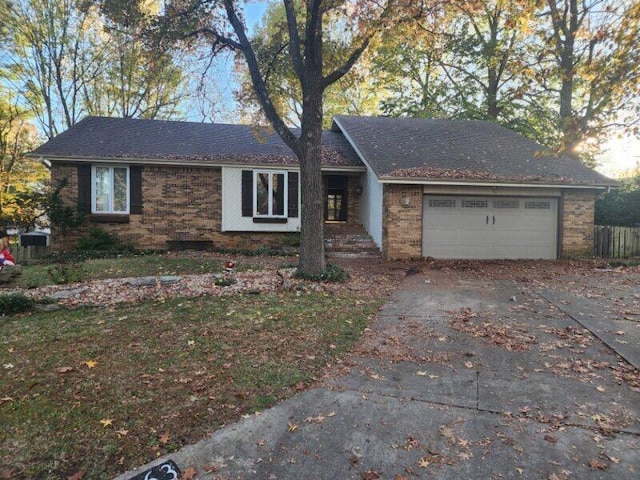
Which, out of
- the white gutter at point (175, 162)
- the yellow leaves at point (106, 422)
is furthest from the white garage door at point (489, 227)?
the yellow leaves at point (106, 422)

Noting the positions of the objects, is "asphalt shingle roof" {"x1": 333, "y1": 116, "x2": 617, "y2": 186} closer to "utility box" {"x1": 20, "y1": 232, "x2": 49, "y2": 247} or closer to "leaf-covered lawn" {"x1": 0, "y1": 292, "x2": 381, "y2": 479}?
"leaf-covered lawn" {"x1": 0, "y1": 292, "x2": 381, "y2": 479}

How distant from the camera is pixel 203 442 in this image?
2.97 m

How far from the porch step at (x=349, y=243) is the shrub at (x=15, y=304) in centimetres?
775

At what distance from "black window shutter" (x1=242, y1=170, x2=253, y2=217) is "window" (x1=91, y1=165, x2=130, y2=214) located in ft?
12.6

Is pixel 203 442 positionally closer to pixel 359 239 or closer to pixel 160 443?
pixel 160 443

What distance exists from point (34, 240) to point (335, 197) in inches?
435

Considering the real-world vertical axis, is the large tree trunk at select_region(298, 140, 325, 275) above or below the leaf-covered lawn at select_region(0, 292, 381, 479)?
above

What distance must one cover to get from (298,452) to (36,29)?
25783mm

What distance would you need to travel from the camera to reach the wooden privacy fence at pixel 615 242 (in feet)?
41.8

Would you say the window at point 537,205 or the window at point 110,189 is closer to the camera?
the window at point 537,205

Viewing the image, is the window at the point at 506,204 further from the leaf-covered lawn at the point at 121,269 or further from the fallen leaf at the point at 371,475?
the fallen leaf at the point at 371,475

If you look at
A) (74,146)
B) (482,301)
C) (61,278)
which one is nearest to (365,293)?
(482,301)

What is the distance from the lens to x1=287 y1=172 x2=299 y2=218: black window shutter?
13.8 metres

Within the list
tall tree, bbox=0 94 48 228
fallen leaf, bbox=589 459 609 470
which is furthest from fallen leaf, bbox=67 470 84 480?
tall tree, bbox=0 94 48 228
